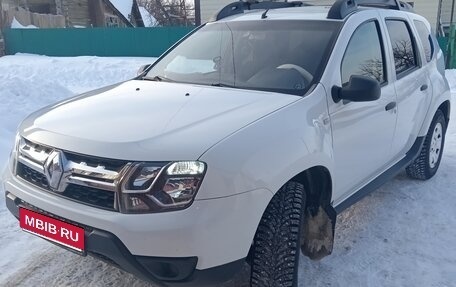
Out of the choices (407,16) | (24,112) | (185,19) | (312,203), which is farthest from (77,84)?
(185,19)

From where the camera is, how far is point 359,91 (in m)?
2.92

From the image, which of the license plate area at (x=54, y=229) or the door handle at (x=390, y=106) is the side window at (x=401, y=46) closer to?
the door handle at (x=390, y=106)

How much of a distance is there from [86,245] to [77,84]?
11.3 metres

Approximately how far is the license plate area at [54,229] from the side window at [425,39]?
3.75m

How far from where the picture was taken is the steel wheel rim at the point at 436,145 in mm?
4871

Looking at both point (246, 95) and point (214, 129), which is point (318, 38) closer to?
point (246, 95)

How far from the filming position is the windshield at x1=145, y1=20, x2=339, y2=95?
3.13 meters

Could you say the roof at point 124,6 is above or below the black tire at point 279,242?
below

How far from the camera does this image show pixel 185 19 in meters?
37.9

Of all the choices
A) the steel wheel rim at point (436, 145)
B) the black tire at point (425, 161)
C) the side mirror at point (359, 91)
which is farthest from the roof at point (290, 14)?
the steel wheel rim at point (436, 145)

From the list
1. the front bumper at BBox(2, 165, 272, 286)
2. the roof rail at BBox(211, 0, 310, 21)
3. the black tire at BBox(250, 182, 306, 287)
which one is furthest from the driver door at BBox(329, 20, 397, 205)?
the roof rail at BBox(211, 0, 310, 21)

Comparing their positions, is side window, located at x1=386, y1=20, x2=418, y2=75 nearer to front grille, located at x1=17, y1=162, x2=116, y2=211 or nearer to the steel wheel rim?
the steel wheel rim

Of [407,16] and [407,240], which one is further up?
[407,16]

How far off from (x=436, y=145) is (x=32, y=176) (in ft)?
13.6
